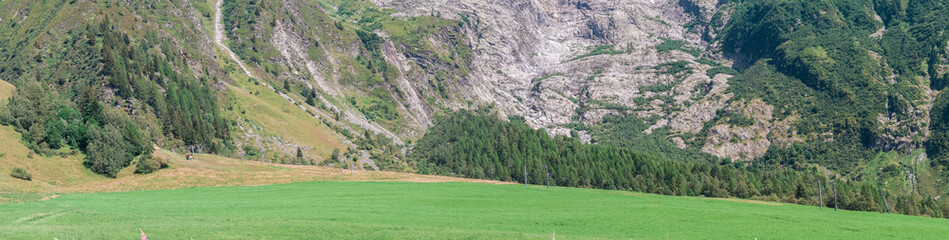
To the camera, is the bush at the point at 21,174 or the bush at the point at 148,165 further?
the bush at the point at 148,165

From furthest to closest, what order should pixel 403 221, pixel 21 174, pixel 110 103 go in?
1. pixel 110 103
2. pixel 21 174
3. pixel 403 221

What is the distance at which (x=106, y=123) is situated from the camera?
117000 millimetres

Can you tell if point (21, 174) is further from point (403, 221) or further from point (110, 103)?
point (403, 221)

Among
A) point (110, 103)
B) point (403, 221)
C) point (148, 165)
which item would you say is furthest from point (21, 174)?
point (403, 221)

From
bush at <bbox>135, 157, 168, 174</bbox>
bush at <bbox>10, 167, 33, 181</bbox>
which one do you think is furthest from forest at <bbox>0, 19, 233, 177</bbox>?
bush at <bbox>10, 167, 33, 181</bbox>

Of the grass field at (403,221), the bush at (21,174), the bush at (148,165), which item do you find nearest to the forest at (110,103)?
the bush at (148,165)

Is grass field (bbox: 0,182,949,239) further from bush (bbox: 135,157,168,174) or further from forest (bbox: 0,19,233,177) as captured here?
forest (bbox: 0,19,233,177)

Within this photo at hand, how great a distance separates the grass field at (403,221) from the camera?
36.2m

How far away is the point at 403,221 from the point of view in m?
47.8

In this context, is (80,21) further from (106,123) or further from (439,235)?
(439,235)

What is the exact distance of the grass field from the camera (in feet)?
119

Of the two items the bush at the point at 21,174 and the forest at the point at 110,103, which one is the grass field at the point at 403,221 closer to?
the bush at the point at 21,174

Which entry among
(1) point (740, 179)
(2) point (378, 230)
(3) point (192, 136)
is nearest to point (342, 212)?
(2) point (378, 230)

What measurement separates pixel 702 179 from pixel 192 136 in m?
166
